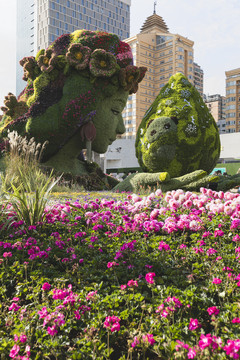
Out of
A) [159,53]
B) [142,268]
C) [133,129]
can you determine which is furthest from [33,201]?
[159,53]

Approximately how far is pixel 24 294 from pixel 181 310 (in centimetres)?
106

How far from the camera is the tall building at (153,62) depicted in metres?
61.7

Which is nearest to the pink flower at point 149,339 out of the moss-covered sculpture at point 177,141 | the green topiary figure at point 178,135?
Answer: the moss-covered sculpture at point 177,141

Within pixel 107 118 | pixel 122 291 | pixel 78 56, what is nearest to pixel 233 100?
pixel 107 118

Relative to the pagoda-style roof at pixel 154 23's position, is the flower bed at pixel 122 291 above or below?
below

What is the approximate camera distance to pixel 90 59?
954 cm

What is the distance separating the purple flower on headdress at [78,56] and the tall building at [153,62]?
170 feet

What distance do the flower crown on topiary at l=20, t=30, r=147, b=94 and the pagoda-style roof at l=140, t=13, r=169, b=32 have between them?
3084 inches

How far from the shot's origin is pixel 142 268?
7.11 feet

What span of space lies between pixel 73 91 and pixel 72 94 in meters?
0.11

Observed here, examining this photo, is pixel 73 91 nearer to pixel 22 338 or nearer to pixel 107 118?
pixel 107 118

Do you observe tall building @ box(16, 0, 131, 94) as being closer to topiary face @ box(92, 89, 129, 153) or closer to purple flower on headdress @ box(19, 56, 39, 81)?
purple flower on headdress @ box(19, 56, 39, 81)

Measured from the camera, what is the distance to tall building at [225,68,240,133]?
6644 cm

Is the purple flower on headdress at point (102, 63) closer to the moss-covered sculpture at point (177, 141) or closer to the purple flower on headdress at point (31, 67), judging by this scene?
the moss-covered sculpture at point (177, 141)
